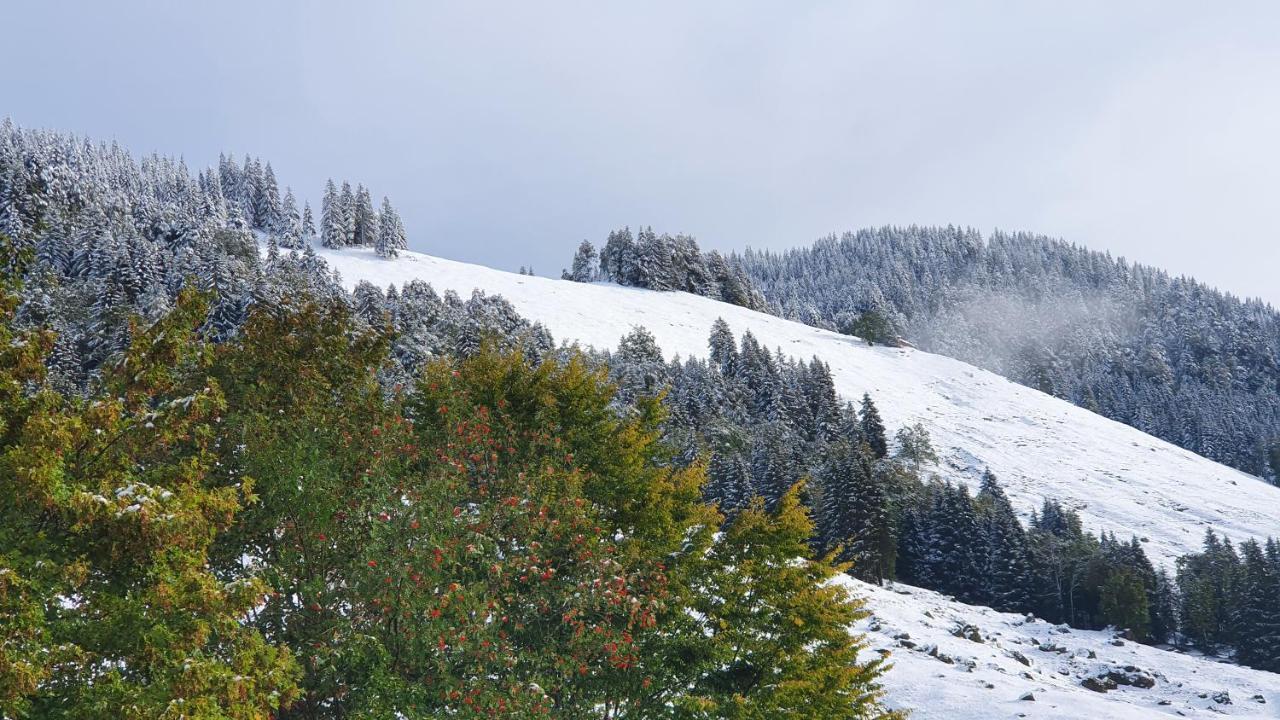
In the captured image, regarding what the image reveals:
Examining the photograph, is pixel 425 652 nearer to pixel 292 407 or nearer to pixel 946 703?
pixel 292 407

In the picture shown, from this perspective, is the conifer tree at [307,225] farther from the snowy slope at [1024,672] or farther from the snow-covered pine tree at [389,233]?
the snowy slope at [1024,672]

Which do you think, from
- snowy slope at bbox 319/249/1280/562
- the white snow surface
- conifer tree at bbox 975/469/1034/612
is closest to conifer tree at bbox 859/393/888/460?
snowy slope at bbox 319/249/1280/562

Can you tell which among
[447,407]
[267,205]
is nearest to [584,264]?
[267,205]

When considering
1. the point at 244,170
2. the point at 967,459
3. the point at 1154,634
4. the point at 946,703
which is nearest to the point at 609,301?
the point at 967,459

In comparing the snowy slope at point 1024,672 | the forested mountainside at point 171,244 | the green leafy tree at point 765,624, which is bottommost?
the snowy slope at point 1024,672

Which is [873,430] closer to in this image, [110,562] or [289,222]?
[110,562]

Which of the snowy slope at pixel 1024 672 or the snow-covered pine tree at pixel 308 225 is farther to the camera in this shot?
the snow-covered pine tree at pixel 308 225

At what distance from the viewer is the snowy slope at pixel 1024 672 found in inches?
1172

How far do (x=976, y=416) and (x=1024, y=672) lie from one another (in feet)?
268

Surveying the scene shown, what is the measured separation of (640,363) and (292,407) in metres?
89.1

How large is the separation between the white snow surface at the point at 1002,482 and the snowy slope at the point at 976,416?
31 centimetres

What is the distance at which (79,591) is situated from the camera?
8070mm

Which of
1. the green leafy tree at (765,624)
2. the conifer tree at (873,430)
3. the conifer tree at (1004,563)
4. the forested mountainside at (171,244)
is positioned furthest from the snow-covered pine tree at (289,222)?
the green leafy tree at (765,624)

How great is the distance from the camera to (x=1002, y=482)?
296 ft
